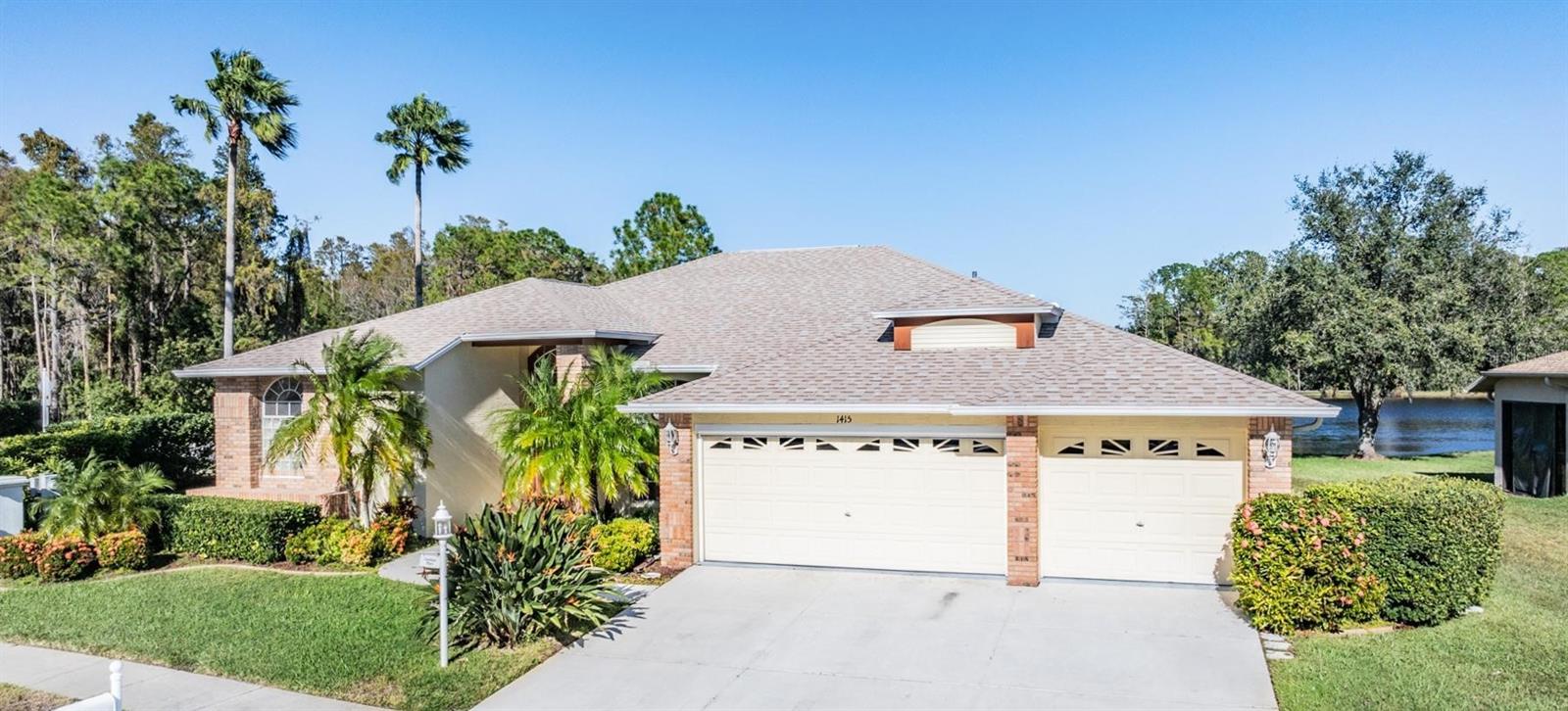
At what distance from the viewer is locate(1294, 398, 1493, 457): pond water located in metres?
31.0

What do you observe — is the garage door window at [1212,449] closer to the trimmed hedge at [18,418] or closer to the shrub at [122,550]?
the shrub at [122,550]

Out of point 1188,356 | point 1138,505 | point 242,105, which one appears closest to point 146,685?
point 1138,505

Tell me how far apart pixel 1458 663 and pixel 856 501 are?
251 inches

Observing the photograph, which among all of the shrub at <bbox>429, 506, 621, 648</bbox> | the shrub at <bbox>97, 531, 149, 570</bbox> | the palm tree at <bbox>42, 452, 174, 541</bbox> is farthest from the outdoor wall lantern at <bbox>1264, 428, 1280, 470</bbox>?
the palm tree at <bbox>42, 452, 174, 541</bbox>

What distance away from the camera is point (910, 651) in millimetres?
8078

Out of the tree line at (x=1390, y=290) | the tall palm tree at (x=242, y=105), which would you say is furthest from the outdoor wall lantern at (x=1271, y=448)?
the tall palm tree at (x=242, y=105)

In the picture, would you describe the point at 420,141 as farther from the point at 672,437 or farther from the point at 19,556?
the point at 672,437

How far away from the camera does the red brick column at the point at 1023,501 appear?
1017cm

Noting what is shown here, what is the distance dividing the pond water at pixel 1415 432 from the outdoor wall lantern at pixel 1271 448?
12805 mm

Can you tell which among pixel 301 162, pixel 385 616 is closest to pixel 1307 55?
pixel 385 616

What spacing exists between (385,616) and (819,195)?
21610 mm

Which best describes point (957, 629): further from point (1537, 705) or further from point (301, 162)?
point (301, 162)

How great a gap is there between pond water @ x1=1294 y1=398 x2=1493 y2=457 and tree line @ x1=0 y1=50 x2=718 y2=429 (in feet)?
85.9

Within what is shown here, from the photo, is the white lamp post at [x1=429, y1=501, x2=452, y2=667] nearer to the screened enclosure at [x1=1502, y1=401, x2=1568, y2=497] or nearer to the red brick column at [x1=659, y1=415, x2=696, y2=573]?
the red brick column at [x1=659, y1=415, x2=696, y2=573]
